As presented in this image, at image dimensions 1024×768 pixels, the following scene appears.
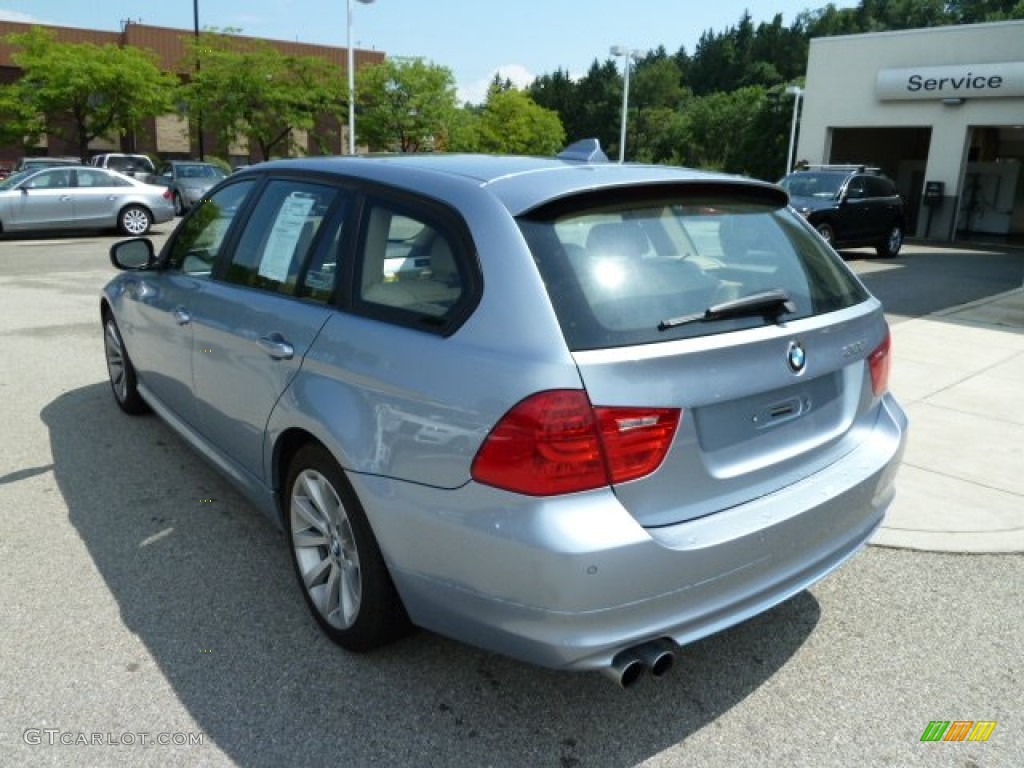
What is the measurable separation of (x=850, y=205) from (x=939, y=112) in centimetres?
915

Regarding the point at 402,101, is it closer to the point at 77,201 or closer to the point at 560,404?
the point at 77,201

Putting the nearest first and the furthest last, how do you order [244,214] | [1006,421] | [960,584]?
[960,584]
[244,214]
[1006,421]

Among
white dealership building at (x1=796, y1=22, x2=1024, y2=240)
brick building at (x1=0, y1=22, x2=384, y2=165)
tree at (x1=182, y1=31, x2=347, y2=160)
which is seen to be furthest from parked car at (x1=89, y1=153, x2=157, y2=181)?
white dealership building at (x1=796, y1=22, x2=1024, y2=240)

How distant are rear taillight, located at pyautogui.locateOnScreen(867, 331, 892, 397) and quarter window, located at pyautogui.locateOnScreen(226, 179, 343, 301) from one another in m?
1.95

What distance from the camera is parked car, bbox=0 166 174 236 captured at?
17.3 m

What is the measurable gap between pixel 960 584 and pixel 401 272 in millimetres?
2669

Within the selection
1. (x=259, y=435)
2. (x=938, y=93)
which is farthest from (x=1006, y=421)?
(x=938, y=93)

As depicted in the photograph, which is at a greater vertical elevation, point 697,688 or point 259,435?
point 259,435

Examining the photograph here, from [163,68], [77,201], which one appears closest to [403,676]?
[77,201]

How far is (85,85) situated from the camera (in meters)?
33.2

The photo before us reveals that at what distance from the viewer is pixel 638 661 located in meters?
2.28

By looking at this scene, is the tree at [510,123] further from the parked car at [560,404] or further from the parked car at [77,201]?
→ the parked car at [560,404]

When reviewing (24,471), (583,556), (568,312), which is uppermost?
(568,312)

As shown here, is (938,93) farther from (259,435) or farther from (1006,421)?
(259,435)
